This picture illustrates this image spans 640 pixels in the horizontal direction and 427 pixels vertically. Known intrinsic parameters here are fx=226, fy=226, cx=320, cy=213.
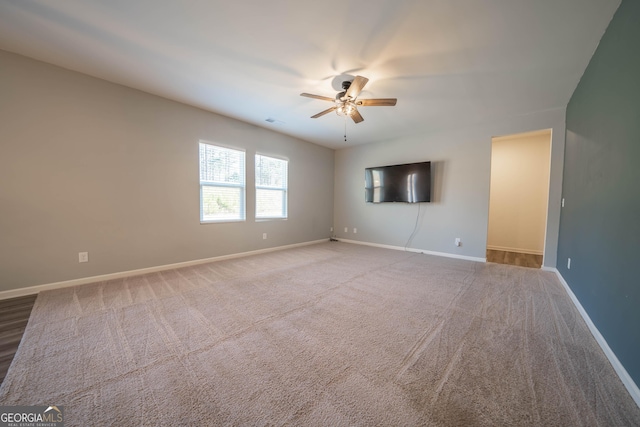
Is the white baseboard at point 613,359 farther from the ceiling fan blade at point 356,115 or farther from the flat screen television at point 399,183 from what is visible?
the ceiling fan blade at point 356,115

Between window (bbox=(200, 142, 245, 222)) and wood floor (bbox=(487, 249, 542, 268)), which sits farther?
wood floor (bbox=(487, 249, 542, 268))

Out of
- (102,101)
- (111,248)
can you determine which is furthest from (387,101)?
(111,248)

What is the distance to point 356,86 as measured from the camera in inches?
98.7

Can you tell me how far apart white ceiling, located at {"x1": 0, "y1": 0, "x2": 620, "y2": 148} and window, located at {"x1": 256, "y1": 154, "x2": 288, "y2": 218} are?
1584 millimetres

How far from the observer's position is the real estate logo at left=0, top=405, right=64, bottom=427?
1.12m

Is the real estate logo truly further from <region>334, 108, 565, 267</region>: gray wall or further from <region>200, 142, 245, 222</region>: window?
<region>334, 108, 565, 267</region>: gray wall

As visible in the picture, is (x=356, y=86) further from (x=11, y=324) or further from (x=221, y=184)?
(x=11, y=324)

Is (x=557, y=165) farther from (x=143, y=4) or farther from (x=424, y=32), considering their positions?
(x=143, y=4)

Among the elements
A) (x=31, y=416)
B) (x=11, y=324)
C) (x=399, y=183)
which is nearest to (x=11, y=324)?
(x=11, y=324)

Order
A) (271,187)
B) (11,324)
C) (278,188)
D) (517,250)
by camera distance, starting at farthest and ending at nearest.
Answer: (517,250) < (278,188) < (271,187) < (11,324)

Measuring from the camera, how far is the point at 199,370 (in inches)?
57.7

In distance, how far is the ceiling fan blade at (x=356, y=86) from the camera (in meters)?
2.38

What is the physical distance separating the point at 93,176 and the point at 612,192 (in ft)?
17.6

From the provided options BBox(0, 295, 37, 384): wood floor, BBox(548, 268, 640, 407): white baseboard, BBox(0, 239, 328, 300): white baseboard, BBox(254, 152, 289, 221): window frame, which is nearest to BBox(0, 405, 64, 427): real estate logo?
BBox(0, 295, 37, 384): wood floor
